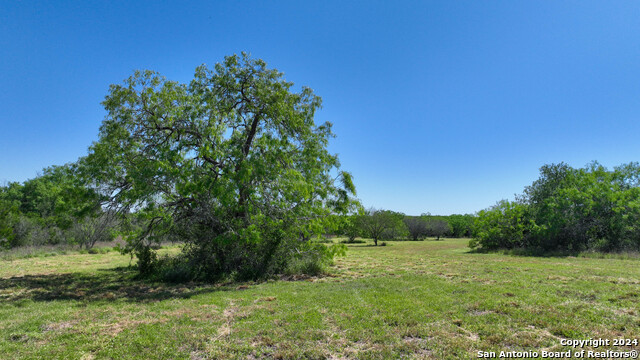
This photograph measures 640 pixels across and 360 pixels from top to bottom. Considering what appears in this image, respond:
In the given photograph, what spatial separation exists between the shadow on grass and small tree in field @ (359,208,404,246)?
129 ft

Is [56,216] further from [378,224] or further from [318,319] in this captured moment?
[378,224]

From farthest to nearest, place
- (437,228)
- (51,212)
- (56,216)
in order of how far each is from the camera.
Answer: (437,228) < (51,212) < (56,216)

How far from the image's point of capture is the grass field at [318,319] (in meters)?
5.03

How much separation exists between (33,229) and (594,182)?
54491 mm

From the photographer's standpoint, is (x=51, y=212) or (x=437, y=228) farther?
(x=437, y=228)

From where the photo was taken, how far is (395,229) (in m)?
51.3

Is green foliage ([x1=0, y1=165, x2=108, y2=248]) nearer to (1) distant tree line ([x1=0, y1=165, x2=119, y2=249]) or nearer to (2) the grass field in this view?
(1) distant tree line ([x1=0, y1=165, x2=119, y2=249])

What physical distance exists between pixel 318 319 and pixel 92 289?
9.68m

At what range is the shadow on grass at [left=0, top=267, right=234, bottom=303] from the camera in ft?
31.3

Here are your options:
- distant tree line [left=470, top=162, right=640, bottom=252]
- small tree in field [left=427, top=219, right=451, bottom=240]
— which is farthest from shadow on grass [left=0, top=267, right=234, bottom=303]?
small tree in field [left=427, top=219, right=451, bottom=240]

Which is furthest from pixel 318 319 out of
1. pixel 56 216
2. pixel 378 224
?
pixel 378 224

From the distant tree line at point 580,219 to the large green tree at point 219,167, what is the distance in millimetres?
20749

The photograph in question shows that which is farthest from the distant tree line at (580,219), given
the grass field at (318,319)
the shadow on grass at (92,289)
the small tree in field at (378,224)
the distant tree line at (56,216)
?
the distant tree line at (56,216)

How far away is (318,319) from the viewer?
6.60 meters
